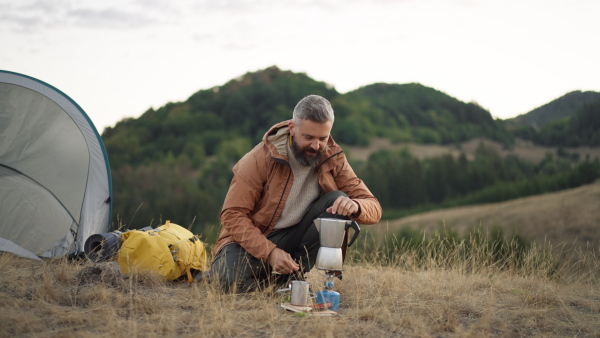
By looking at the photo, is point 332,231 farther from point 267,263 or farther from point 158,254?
point 158,254

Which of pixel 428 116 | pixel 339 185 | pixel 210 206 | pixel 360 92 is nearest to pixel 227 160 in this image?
pixel 210 206

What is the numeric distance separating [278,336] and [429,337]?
90 cm

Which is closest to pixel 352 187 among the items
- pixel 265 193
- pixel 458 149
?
pixel 265 193

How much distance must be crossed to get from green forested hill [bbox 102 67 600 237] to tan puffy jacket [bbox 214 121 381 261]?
45.3m

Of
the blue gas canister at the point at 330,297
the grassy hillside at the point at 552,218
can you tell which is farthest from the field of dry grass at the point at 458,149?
the blue gas canister at the point at 330,297

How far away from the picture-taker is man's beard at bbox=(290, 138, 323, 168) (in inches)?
168

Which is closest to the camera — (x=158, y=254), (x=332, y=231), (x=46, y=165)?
(x=332, y=231)

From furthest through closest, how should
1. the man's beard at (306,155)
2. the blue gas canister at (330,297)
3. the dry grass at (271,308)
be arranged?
the man's beard at (306,155), the blue gas canister at (330,297), the dry grass at (271,308)

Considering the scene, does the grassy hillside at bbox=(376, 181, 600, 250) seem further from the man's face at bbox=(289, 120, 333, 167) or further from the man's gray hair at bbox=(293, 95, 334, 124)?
the man's gray hair at bbox=(293, 95, 334, 124)

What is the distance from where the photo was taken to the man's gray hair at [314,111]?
408cm

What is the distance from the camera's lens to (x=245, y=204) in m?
4.29

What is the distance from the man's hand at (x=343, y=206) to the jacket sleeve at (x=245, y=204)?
0.54 meters

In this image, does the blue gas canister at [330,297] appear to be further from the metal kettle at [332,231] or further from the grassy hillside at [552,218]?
the grassy hillside at [552,218]

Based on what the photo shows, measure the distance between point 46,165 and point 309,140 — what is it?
3.82 m
